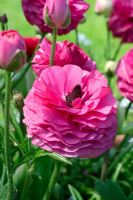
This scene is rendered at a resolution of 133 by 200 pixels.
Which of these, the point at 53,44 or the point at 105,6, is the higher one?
the point at 53,44

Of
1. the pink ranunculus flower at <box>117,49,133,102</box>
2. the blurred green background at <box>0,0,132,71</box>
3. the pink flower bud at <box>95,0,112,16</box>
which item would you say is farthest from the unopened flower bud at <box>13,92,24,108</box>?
the blurred green background at <box>0,0,132,71</box>

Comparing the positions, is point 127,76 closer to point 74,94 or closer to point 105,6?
point 74,94

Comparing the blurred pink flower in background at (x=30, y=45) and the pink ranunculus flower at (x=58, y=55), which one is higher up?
the pink ranunculus flower at (x=58, y=55)

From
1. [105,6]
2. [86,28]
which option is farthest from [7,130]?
[86,28]

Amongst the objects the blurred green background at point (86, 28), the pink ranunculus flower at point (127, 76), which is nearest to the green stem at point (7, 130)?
the pink ranunculus flower at point (127, 76)

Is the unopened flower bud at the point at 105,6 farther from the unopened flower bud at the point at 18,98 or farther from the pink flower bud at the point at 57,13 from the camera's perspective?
the pink flower bud at the point at 57,13

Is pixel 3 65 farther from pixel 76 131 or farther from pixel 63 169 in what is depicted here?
pixel 63 169

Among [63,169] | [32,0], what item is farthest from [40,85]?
[63,169]
